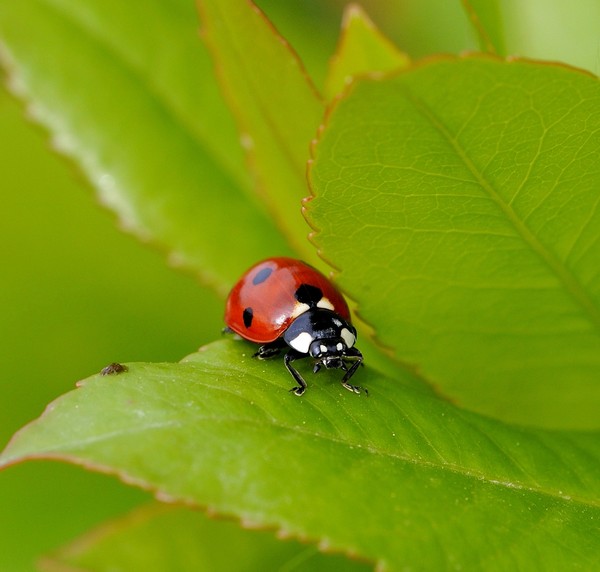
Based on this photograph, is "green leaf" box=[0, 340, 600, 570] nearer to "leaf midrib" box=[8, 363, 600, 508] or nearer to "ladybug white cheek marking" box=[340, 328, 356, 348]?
"leaf midrib" box=[8, 363, 600, 508]

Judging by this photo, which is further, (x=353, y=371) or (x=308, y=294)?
→ (x=308, y=294)

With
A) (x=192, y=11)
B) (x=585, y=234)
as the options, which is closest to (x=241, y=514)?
(x=585, y=234)

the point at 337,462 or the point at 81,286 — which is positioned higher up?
the point at 81,286

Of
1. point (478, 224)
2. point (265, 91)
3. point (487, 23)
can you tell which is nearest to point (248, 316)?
point (265, 91)

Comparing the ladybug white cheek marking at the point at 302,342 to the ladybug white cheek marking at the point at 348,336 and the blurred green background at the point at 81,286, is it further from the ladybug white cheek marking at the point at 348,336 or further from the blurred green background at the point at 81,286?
the blurred green background at the point at 81,286

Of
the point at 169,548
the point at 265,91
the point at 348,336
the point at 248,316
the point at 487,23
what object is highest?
the point at 265,91

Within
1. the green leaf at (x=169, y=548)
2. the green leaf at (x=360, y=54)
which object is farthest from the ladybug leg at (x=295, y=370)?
the green leaf at (x=360, y=54)

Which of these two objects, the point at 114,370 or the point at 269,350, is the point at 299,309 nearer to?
the point at 269,350
